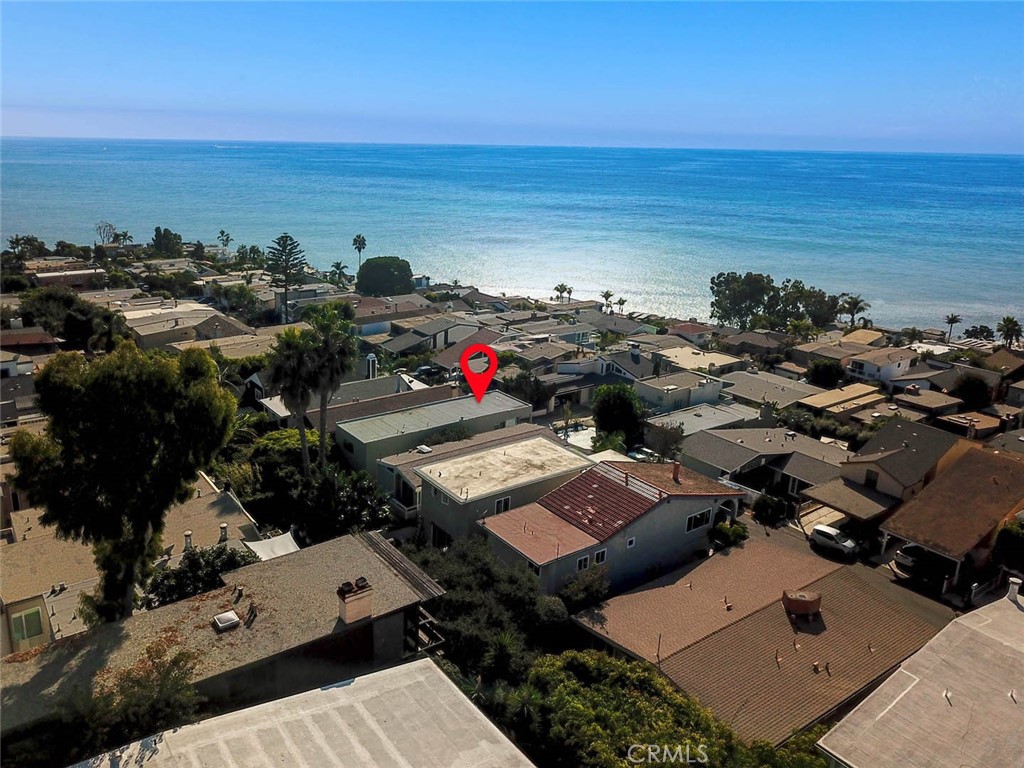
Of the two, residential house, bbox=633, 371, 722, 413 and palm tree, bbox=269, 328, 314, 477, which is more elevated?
palm tree, bbox=269, 328, 314, 477

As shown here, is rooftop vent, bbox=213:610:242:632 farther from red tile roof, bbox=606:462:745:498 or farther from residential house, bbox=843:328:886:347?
residential house, bbox=843:328:886:347

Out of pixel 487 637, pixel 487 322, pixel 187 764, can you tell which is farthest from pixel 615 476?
pixel 487 322

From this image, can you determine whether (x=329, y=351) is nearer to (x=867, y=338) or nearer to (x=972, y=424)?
(x=972, y=424)

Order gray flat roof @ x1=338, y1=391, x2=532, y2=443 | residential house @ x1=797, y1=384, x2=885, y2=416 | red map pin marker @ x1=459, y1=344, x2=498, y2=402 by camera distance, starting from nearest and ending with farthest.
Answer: gray flat roof @ x1=338, y1=391, x2=532, y2=443
red map pin marker @ x1=459, y1=344, x2=498, y2=402
residential house @ x1=797, y1=384, x2=885, y2=416

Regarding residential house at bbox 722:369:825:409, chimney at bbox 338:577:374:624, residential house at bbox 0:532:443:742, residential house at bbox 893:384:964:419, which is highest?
chimney at bbox 338:577:374:624

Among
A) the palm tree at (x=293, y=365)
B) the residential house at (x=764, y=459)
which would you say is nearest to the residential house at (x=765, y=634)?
the residential house at (x=764, y=459)

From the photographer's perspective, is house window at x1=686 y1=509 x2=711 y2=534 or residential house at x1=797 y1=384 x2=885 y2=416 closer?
house window at x1=686 y1=509 x2=711 y2=534

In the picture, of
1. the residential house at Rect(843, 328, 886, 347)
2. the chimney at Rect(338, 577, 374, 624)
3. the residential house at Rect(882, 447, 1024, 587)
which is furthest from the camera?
the residential house at Rect(843, 328, 886, 347)

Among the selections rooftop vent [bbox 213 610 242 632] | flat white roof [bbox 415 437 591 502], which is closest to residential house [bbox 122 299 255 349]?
flat white roof [bbox 415 437 591 502]
